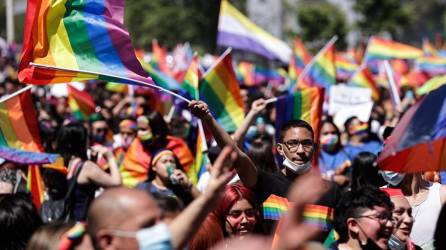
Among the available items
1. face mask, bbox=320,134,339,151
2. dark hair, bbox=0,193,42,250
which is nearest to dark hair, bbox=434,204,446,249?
dark hair, bbox=0,193,42,250

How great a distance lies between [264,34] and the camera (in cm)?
1412

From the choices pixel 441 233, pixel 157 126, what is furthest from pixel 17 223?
pixel 157 126

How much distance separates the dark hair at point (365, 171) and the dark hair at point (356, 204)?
215cm

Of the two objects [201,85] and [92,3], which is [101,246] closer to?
[92,3]

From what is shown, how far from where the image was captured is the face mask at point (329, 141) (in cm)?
887

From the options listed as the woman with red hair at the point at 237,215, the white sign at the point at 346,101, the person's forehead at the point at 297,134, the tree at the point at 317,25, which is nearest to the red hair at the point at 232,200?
the woman with red hair at the point at 237,215

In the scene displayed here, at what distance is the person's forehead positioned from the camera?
556 centimetres

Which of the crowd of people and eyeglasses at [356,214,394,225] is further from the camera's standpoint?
eyeglasses at [356,214,394,225]

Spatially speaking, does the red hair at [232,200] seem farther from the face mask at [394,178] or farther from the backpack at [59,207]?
the backpack at [59,207]

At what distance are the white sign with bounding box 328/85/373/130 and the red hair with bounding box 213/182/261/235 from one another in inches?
233

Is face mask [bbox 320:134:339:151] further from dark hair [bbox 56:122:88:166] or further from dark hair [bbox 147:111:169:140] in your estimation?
dark hair [bbox 56:122:88:166]

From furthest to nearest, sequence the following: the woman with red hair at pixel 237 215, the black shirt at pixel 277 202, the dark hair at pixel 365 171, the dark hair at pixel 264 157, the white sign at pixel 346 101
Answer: the white sign at pixel 346 101 < the dark hair at pixel 264 157 < the dark hair at pixel 365 171 < the black shirt at pixel 277 202 < the woman with red hair at pixel 237 215

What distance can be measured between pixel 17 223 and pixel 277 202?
52.1 inches

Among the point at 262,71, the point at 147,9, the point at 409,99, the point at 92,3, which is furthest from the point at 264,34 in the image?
the point at 147,9
